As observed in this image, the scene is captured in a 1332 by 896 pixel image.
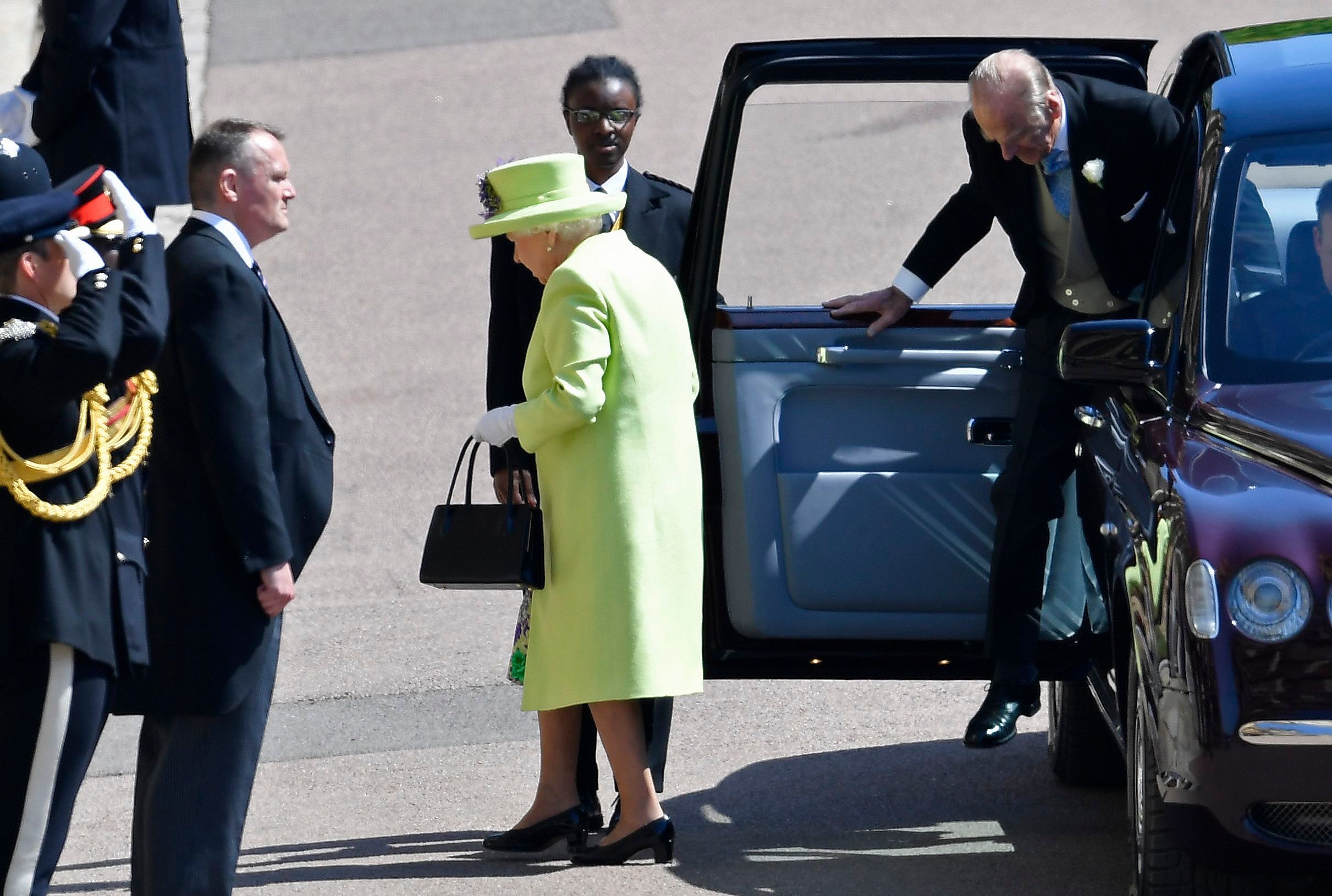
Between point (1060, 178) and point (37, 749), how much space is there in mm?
2924

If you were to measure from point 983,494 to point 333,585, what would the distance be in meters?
3.97

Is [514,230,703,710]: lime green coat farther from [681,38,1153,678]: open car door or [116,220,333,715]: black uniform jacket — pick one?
[116,220,333,715]: black uniform jacket

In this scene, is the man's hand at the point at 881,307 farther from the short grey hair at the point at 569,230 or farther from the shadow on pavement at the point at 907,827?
the shadow on pavement at the point at 907,827

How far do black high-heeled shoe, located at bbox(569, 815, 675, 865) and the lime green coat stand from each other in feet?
1.14

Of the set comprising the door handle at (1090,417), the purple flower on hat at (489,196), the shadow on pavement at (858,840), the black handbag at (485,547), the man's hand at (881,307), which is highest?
the purple flower on hat at (489,196)

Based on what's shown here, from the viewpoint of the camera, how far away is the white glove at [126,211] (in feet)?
12.5

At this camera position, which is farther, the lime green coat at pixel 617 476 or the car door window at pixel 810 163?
the car door window at pixel 810 163

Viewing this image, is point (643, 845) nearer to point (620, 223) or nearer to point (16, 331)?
point (620, 223)

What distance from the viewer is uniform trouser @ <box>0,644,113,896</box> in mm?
3641

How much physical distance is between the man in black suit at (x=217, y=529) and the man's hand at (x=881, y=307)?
1.66 metres

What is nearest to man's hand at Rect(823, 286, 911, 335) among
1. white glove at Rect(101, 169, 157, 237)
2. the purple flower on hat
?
the purple flower on hat

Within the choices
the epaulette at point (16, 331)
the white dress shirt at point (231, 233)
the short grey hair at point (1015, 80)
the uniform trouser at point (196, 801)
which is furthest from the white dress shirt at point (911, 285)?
the epaulette at point (16, 331)

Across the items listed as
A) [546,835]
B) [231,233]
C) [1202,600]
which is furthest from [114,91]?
[1202,600]

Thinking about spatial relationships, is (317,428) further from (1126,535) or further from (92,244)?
(1126,535)
